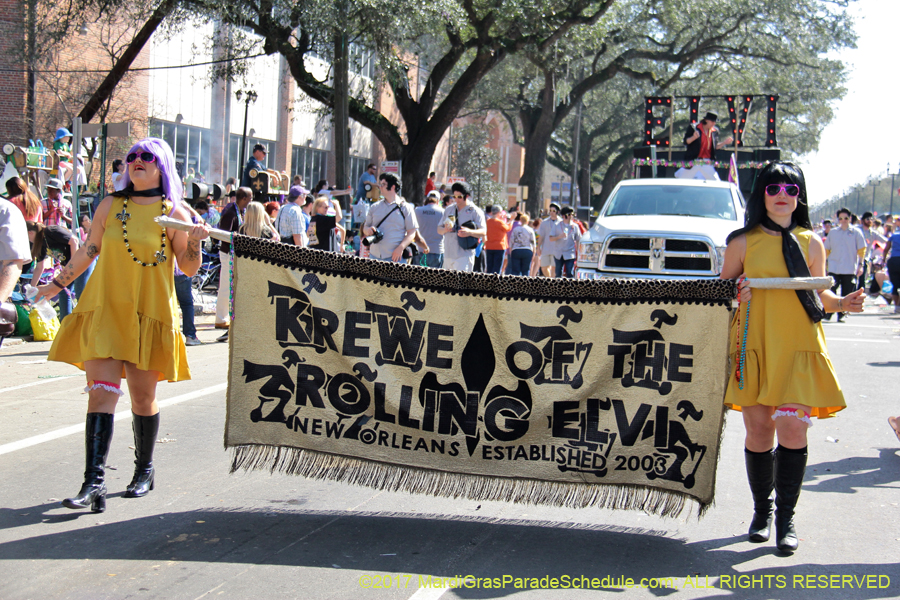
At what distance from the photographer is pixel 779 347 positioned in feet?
14.4

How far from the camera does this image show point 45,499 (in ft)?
16.3

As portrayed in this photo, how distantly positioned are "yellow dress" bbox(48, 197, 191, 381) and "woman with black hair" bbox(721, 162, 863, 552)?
9.65ft

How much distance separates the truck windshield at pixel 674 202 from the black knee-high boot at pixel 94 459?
354 inches

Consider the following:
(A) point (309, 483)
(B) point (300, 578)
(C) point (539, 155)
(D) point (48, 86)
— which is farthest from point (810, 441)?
(C) point (539, 155)

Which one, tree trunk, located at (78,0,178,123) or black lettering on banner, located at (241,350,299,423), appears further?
tree trunk, located at (78,0,178,123)

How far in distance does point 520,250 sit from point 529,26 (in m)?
9.10

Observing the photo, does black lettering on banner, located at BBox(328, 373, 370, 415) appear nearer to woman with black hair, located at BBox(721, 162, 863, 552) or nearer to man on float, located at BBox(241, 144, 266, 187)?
woman with black hair, located at BBox(721, 162, 863, 552)

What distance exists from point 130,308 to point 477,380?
185 centimetres

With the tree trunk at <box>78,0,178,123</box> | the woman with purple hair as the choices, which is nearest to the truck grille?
the woman with purple hair

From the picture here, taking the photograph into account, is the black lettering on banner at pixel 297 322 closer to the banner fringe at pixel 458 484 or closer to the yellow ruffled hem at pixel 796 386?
the banner fringe at pixel 458 484

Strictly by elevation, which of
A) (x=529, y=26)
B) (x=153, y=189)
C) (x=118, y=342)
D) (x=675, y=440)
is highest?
(x=529, y=26)

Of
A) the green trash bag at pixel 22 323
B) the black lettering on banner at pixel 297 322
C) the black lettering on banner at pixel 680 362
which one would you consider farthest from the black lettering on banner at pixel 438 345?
the green trash bag at pixel 22 323

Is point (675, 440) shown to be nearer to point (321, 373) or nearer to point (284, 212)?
point (321, 373)

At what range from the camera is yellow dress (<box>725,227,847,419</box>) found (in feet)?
14.2
